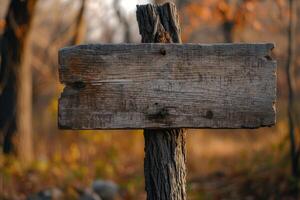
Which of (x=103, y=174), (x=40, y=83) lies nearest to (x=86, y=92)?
(x=103, y=174)

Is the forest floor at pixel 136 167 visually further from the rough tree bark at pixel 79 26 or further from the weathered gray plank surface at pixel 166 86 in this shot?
the weathered gray plank surface at pixel 166 86

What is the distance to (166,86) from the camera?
2.98 m

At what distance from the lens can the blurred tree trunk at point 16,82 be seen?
31.1 feet

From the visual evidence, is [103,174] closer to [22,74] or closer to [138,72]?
[22,74]

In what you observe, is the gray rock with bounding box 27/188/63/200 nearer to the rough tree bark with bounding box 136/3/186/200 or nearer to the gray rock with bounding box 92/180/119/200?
the gray rock with bounding box 92/180/119/200

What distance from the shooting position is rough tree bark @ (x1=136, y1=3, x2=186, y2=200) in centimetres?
318

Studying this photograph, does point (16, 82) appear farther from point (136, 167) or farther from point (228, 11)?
point (228, 11)

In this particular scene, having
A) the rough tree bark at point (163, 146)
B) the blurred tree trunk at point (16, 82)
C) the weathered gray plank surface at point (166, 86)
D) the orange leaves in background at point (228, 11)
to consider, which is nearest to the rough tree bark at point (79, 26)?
the blurred tree trunk at point (16, 82)

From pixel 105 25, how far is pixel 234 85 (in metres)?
14.6

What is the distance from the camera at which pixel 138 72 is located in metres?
2.98

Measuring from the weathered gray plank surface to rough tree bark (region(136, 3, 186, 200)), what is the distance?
0.67 feet

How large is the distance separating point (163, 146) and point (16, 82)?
7.17 m

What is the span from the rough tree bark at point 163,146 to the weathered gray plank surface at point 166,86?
20 cm

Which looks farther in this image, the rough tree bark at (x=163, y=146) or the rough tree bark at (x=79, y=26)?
the rough tree bark at (x=79, y=26)
